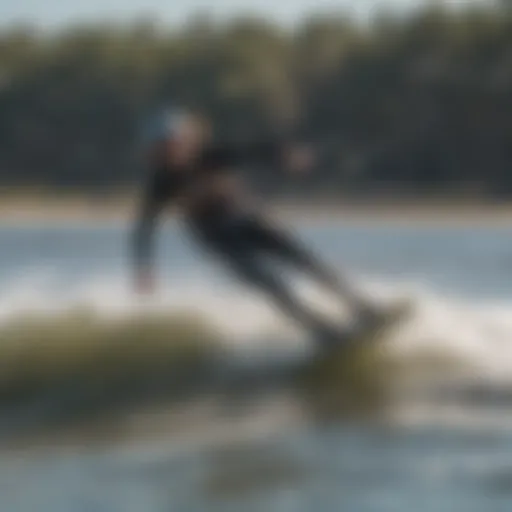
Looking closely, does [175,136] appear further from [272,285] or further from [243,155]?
[272,285]

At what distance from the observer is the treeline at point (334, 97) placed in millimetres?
2004

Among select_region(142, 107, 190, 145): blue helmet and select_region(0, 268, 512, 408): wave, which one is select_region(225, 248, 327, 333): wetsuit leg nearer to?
select_region(0, 268, 512, 408): wave

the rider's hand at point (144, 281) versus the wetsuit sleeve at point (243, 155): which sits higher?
the wetsuit sleeve at point (243, 155)

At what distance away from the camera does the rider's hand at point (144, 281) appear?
1999 mm

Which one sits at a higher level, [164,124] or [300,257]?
[164,124]

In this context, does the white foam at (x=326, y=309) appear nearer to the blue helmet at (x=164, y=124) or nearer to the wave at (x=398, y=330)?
the wave at (x=398, y=330)

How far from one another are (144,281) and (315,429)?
258 mm

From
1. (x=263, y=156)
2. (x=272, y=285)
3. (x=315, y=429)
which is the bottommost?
(x=315, y=429)

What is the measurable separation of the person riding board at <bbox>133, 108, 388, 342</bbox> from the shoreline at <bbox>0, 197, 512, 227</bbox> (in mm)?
26

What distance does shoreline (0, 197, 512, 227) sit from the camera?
1.99 metres

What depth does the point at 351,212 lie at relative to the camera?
1.99 m

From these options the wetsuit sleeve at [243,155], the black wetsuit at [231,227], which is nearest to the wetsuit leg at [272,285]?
the black wetsuit at [231,227]

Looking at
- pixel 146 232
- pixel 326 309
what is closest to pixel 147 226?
pixel 146 232

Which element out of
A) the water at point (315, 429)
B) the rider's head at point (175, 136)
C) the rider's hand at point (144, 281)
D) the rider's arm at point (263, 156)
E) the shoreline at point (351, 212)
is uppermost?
the rider's head at point (175, 136)
